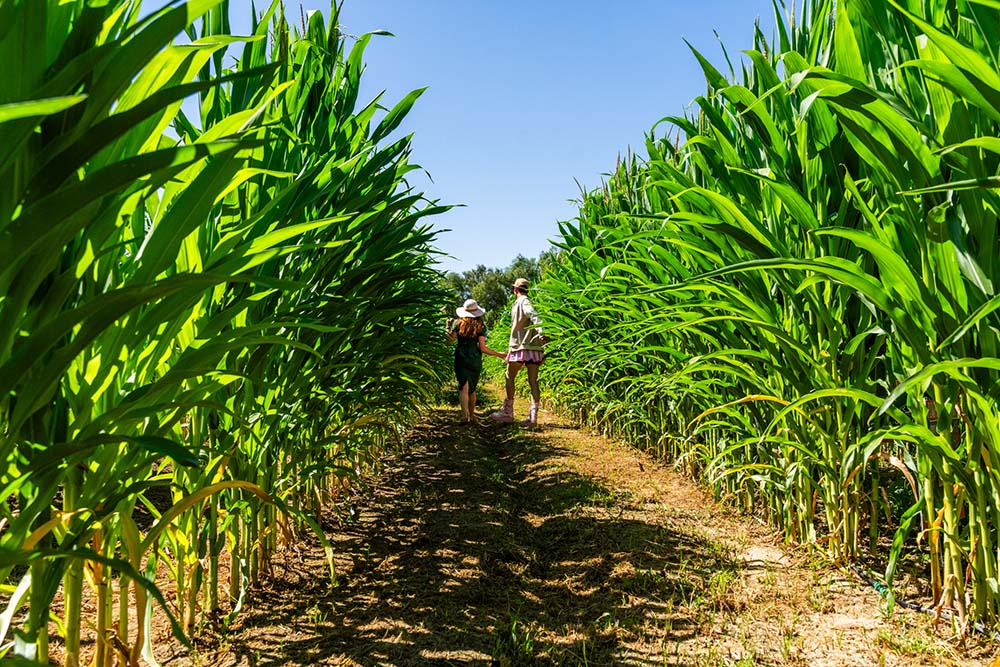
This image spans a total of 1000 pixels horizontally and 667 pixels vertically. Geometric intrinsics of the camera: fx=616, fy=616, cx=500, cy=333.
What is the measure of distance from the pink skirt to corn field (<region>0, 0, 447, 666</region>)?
14.1ft

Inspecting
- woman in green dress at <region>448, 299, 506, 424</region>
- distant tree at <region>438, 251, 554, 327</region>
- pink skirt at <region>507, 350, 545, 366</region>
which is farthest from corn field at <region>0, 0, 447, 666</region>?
distant tree at <region>438, 251, 554, 327</region>

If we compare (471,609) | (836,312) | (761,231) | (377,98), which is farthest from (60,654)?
(836,312)

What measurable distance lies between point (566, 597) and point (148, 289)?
1712 millimetres

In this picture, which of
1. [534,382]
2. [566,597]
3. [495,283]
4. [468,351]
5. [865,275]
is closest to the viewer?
[865,275]

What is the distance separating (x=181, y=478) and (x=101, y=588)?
37 centimetres

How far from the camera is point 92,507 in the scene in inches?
35.4

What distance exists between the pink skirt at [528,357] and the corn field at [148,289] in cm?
430

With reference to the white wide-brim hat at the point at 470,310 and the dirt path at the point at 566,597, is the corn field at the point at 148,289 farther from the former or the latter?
the white wide-brim hat at the point at 470,310

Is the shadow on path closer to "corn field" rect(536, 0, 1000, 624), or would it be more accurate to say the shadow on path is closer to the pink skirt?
"corn field" rect(536, 0, 1000, 624)

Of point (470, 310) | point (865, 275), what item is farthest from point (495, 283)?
point (865, 275)

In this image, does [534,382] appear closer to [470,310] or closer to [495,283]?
[470,310]

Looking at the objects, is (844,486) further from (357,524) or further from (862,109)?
(357,524)

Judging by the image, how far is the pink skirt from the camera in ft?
20.9

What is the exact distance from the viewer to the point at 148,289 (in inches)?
24.0
